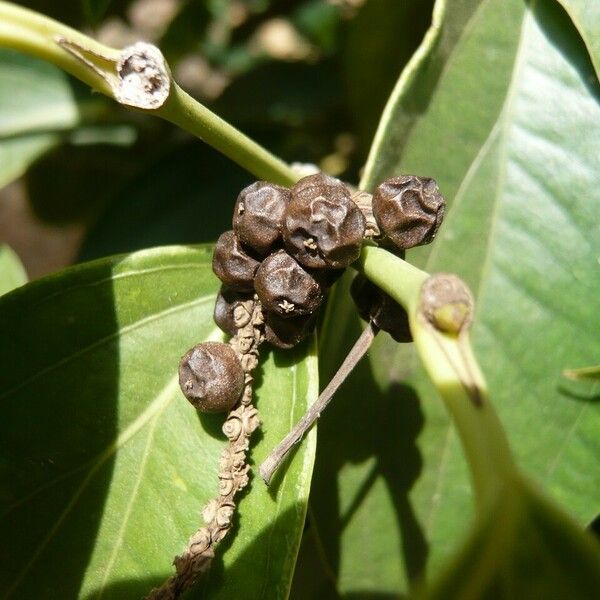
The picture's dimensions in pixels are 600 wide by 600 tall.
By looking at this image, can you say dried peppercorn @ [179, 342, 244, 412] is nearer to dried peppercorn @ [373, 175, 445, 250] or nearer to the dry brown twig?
the dry brown twig

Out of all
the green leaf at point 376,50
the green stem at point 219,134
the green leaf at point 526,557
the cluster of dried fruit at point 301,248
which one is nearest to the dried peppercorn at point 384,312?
the cluster of dried fruit at point 301,248

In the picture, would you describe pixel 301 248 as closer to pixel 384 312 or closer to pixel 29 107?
pixel 384 312

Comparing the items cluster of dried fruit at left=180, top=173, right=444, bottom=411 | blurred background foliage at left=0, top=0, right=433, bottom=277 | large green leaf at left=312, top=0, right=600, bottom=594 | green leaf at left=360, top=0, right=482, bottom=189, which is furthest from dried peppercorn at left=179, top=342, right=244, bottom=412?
blurred background foliage at left=0, top=0, right=433, bottom=277

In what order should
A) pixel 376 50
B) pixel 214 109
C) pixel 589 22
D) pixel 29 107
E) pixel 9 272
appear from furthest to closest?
pixel 214 109, pixel 29 107, pixel 376 50, pixel 9 272, pixel 589 22

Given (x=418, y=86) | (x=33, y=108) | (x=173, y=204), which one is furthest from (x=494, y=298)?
(x=33, y=108)

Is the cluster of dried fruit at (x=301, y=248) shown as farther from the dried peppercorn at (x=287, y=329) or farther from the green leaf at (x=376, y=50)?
the green leaf at (x=376, y=50)

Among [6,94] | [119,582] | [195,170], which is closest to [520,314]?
[119,582]
